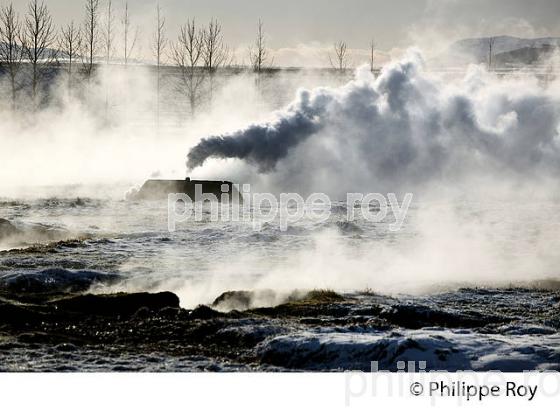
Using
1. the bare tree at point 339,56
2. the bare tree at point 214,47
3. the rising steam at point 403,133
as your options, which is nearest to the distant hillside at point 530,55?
the bare tree at point 339,56

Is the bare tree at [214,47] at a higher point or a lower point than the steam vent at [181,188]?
higher

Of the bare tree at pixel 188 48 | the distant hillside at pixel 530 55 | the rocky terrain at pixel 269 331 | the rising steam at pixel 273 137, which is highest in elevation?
the bare tree at pixel 188 48

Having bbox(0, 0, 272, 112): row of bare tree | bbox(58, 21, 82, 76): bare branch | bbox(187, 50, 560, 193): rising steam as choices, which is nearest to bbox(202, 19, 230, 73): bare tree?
bbox(0, 0, 272, 112): row of bare tree

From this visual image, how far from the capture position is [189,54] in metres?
23.5

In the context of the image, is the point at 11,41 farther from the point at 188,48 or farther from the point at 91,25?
the point at 188,48

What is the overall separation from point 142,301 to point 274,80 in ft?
62.3

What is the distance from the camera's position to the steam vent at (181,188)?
21562 millimetres

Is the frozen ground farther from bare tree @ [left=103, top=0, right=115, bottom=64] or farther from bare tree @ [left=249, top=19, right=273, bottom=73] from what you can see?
bare tree @ [left=103, top=0, right=115, bottom=64]

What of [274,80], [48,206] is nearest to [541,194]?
[274,80]

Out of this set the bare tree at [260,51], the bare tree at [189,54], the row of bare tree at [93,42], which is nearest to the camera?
the bare tree at [260,51]

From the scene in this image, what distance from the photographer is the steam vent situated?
21562 millimetres

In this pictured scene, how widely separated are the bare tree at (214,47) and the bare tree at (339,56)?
2450 mm

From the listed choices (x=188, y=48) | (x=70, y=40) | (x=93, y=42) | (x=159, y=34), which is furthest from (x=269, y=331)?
(x=188, y=48)

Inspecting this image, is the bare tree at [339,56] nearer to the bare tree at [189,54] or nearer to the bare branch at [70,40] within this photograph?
the bare tree at [189,54]
